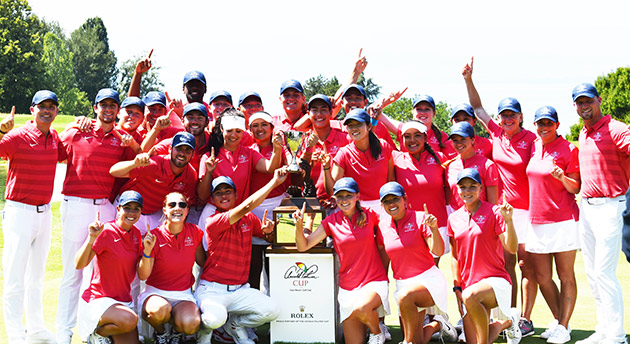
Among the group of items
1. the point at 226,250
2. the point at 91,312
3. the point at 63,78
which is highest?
the point at 63,78

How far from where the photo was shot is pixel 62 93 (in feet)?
254

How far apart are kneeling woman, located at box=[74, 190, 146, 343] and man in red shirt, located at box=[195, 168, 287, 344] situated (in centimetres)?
75

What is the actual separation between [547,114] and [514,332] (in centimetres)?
239

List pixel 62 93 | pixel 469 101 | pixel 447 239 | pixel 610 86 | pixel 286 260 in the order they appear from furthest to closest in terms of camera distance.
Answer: pixel 62 93
pixel 610 86
pixel 469 101
pixel 447 239
pixel 286 260

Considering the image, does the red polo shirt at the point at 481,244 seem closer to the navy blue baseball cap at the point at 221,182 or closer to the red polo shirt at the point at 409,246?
the red polo shirt at the point at 409,246

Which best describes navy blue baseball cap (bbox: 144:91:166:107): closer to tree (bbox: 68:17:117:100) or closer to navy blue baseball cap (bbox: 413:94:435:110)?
navy blue baseball cap (bbox: 413:94:435:110)

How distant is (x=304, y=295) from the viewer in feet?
23.7

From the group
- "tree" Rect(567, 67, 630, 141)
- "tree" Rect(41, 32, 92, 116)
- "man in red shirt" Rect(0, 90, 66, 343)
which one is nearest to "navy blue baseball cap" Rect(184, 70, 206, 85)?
"man in red shirt" Rect(0, 90, 66, 343)

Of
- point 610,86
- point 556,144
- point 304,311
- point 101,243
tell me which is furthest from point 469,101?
point 610,86

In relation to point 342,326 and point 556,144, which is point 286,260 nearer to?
point 342,326

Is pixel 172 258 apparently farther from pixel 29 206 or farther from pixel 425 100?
pixel 425 100

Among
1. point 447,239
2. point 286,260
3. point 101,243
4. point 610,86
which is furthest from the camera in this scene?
point 610,86

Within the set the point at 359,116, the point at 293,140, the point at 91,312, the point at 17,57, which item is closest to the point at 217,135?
the point at 293,140

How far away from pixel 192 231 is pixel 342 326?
2.01 meters
